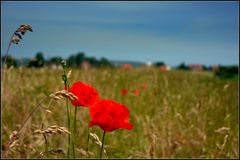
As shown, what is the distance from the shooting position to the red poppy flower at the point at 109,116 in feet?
4.50

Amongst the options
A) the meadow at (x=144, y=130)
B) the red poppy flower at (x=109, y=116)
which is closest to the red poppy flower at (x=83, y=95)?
the red poppy flower at (x=109, y=116)

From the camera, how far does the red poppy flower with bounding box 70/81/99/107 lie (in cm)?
149

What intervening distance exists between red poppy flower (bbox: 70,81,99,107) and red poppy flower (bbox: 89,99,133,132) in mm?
72

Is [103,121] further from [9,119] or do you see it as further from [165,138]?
[9,119]

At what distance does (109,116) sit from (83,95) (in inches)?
7.4

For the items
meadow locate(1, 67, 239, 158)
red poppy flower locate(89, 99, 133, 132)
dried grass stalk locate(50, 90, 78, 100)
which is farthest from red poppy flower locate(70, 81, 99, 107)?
meadow locate(1, 67, 239, 158)

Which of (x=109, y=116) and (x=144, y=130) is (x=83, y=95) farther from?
(x=144, y=130)

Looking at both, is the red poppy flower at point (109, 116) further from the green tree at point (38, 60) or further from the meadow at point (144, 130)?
the meadow at point (144, 130)

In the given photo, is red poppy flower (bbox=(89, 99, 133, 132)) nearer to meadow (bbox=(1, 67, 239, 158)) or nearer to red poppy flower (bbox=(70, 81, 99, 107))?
red poppy flower (bbox=(70, 81, 99, 107))

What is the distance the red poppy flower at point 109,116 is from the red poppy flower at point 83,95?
7cm

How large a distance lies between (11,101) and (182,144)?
195 cm

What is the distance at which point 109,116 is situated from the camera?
1377mm

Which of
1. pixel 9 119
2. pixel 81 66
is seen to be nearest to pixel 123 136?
pixel 9 119

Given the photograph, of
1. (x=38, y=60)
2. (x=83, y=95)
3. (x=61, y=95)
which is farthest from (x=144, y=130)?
(x=61, y=95)
